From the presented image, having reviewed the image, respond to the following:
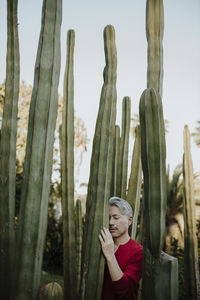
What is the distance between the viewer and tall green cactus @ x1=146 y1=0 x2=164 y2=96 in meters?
1.88

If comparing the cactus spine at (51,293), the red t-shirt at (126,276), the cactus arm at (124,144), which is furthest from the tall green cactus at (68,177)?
the cactus arm at (124,144)

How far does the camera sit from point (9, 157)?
1.89 m

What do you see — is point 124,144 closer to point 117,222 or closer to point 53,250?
point 117,222

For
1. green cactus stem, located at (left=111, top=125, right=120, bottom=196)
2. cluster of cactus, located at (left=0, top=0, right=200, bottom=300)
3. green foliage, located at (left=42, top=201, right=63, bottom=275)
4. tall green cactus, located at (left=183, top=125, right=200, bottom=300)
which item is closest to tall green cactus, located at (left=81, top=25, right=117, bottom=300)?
cluster of cactus, located at (left=0, top=0, right=200, bottom=300)

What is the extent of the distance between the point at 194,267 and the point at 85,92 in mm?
3575

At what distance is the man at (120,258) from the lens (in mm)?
1739

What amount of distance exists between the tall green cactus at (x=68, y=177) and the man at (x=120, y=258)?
29cm

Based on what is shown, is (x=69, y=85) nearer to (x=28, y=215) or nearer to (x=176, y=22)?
(x=28, y=215)

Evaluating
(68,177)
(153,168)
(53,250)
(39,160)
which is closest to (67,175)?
(68,177)

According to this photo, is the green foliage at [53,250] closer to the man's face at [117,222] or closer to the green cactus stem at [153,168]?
the man's face at [117,222]

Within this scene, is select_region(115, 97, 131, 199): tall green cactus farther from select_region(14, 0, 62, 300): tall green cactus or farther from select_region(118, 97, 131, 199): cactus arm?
select_region(14, 0, 62, 300): tall green cactus

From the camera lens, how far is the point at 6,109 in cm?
200

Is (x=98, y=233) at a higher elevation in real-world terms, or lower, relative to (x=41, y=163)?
lower

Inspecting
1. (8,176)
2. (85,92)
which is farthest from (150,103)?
(85,92)
